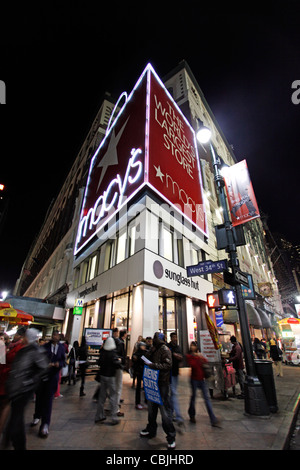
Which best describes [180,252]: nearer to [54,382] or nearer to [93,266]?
[93,266]

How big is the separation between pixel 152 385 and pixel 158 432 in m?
1.15

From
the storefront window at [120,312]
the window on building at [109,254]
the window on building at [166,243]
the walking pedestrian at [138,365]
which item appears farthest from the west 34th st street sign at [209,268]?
the window on building at [109,254]

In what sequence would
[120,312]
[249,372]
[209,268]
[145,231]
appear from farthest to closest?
[120,312] → [145,231] → [209,268] → [249,372]

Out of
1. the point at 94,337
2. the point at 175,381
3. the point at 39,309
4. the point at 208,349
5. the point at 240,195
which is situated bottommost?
the point at 175,381

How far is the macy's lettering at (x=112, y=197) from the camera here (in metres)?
15.1

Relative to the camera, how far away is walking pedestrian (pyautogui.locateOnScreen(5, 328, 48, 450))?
3.28 meters

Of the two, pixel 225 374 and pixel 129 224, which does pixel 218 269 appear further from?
pixel 129 224

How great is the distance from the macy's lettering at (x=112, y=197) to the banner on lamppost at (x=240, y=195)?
21.9ft

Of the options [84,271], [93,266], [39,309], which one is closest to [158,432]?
[93,266]

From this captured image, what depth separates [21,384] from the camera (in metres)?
3.39

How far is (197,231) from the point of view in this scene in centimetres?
1855

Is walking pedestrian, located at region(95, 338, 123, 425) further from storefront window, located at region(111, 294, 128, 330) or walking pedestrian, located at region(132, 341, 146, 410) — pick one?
storefront window, located at region(111, 294, 128, 330)

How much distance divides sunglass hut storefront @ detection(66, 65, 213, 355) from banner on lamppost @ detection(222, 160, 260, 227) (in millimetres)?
5618

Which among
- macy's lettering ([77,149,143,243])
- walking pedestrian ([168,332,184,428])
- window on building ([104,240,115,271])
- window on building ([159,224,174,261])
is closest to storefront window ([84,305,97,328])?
window on building ([104,240,115,271])
